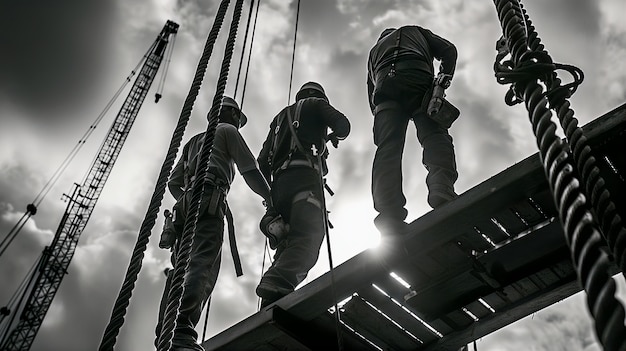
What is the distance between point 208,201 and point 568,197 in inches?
165

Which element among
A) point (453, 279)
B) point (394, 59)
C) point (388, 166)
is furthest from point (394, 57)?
point (453, 279)

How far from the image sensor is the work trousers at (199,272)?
4.61 meters

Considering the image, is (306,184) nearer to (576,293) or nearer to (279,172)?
(279,172)

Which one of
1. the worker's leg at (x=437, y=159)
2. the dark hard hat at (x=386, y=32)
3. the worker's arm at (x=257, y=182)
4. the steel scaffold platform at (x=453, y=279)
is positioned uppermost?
the dark hard hat at (x=386, y=32)

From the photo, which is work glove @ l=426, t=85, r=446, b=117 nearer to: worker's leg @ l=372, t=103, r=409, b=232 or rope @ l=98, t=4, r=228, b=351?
worker's leg @ l=372, t=103, r=409, b=232

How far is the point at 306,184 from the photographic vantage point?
209 inches

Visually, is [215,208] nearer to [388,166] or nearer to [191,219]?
[388,166]

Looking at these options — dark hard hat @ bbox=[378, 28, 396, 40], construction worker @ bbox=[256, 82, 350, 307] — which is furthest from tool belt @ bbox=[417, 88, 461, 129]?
construction worker @ bbox=[256, 82, 350, 307]

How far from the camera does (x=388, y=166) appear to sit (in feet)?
14.3

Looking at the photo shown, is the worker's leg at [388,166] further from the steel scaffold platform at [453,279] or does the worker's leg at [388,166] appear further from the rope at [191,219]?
the rope at [191,219]

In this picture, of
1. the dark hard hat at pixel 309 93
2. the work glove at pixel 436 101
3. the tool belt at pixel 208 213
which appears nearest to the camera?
the work glove at pixel 436 101

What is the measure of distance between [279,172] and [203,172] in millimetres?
2290

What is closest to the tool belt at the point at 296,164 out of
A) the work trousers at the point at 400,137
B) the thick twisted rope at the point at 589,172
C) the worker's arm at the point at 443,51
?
the work trousers at the point at 400,137

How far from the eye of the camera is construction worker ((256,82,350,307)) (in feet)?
16.0
